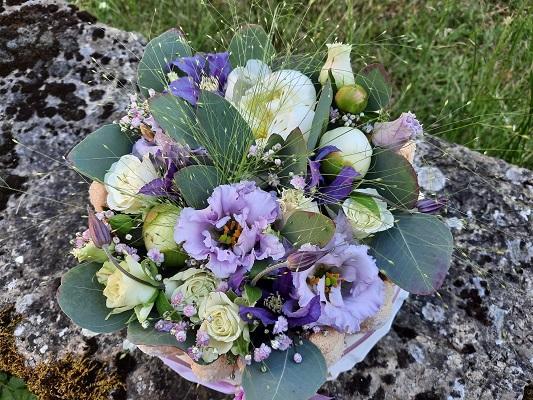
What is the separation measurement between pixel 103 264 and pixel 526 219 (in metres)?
0.96

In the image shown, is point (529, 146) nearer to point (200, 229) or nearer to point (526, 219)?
point (526, 219)

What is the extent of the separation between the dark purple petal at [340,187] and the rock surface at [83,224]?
24 centimetres

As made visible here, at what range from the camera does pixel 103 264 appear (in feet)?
3.10

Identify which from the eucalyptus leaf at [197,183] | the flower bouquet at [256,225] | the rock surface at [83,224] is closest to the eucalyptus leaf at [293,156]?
the flower bouquet at [256,225]

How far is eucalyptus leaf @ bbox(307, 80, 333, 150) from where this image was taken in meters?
0.92

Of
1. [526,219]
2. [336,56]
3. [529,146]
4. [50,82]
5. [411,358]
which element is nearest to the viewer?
→ [336,56]

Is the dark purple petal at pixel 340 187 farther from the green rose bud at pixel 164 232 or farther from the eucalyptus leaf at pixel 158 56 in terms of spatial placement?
the eucalyptus leaf at pixel 158 56

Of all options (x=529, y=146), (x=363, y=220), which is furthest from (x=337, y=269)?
(x=529, y=146)

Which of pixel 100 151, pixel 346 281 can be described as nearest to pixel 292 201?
pixel 346 281

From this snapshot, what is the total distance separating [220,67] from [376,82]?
267 mm

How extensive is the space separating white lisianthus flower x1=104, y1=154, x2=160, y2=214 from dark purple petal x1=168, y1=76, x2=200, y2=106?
11 centimetres

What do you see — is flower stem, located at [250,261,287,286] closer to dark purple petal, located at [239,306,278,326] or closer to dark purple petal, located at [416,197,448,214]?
dark purple petal, located at [239,306,278,326]

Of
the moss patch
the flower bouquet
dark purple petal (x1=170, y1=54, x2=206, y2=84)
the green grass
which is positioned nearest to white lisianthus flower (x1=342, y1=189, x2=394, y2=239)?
the flower bouquet

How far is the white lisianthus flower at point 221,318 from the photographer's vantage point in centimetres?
85
